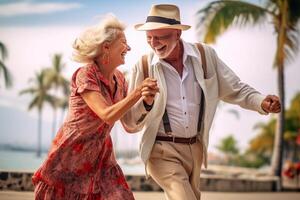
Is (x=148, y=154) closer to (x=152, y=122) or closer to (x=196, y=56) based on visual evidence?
(x=152, y=122)

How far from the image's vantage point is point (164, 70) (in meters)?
4.34

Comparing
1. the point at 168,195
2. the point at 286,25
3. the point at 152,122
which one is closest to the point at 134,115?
the point at 152,122

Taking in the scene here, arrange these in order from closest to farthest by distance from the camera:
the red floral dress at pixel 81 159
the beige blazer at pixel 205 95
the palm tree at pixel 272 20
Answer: the red floral dress at pixel 81 159 < the beige blazer at pixel 205 95 < the palm tree at pixel 272 20

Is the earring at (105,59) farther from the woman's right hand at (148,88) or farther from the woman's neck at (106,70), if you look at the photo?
the woman's right hand at (148,88)

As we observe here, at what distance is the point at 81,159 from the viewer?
3.76 metres

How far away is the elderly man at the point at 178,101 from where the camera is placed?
4.24 meters

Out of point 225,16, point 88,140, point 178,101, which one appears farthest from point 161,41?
point 225,16

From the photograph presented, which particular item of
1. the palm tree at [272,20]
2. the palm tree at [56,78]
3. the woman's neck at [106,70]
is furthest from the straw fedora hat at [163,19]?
the palm tree at [56,78]

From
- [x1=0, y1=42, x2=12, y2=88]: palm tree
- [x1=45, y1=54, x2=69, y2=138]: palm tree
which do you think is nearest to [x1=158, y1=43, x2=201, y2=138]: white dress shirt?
[x1=0, y1=42, x2=12, y2=88]: palm tree

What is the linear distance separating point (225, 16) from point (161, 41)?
11.9m

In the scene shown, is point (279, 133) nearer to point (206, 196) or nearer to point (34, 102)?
point (206, 196)

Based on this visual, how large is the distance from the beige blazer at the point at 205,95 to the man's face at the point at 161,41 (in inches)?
3.4

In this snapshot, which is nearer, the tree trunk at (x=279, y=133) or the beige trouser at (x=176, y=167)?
the beige trouser at (x=176, y=167)

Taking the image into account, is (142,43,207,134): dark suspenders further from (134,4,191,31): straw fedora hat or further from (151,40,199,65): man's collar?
(134,4,191,31): straw fedora hat
